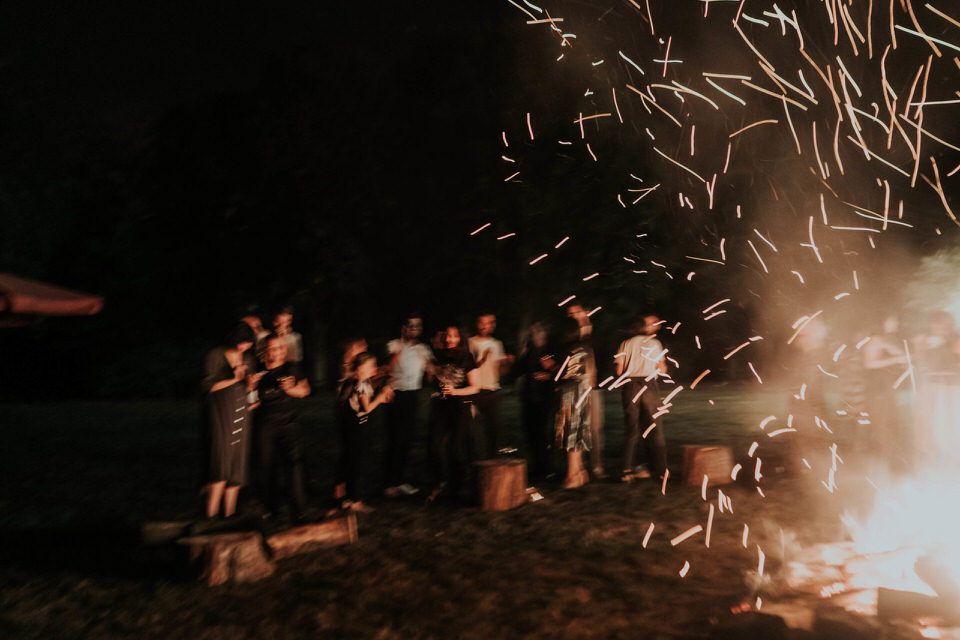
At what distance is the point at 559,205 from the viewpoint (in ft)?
61.0

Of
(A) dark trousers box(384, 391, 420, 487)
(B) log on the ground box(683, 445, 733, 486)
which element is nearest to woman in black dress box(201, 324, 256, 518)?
(A) dark trousers box(384, 391, 420, 487)

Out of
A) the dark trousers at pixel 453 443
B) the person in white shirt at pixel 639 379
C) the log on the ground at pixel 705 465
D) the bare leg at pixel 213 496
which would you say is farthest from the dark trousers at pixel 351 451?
the log on the ground at pixel 705 465

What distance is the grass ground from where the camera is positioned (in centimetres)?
484

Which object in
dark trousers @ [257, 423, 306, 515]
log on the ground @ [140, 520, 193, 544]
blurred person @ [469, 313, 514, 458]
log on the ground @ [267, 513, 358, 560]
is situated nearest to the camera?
log on the ground @ [267, 513, 358, 560]

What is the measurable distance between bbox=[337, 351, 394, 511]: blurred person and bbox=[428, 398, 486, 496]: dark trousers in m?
0.72

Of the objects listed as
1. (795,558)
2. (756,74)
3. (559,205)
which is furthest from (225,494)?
(559,205)

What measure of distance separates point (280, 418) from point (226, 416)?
449mm

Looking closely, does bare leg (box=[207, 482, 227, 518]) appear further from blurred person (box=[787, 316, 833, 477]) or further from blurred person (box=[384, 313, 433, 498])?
blurred person (box=[787, 316, 833, 477])

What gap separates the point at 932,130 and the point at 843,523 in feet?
35.3

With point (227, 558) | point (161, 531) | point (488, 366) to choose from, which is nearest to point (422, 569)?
point (227, 558)

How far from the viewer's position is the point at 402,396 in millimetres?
8086

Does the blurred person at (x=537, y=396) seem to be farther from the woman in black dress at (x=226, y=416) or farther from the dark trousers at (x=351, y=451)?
the woman in black dress at (x=226, y=416)

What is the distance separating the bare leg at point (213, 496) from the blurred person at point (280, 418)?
0.41 meters

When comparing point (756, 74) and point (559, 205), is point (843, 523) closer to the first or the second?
point (756, 74)
